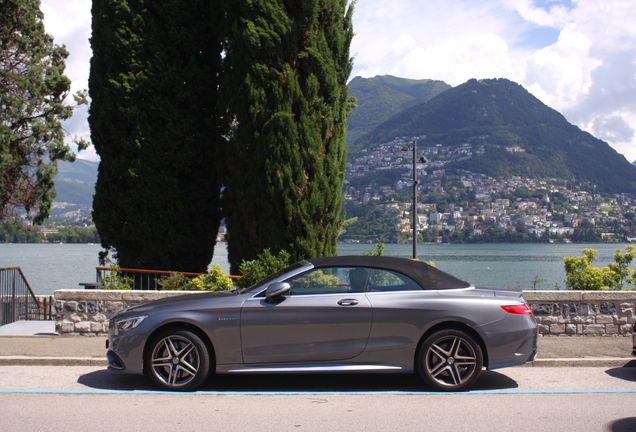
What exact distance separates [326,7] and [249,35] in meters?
1.95

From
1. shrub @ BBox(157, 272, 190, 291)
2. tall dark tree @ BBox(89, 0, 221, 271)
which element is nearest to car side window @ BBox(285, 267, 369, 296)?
shrub @ BBox(157, 272, 190, 291)

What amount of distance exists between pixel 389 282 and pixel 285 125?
22.0 feet

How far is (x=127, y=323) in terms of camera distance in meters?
7.48

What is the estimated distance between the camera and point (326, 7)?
47.2 feet

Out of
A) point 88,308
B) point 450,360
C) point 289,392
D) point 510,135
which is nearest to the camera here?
point 450,360

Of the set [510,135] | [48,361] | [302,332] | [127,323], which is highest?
[510,135]

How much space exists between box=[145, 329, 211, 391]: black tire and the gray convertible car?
0.01 m

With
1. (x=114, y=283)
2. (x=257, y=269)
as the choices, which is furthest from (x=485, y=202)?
(x=114, y=283)

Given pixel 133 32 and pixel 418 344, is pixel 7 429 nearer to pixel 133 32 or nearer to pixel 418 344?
pixel 418 344

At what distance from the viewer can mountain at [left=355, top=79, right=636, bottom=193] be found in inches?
4156

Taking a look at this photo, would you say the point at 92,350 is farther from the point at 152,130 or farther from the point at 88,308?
the point at 152,130

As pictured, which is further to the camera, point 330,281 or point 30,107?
point 30,107

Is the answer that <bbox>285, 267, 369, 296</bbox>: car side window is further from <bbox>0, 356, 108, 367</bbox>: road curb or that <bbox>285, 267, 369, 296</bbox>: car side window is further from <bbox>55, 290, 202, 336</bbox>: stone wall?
<bbox>55, 290, 202, 336</bbox>: stone wall

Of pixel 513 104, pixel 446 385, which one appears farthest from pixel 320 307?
pixel 513 104
